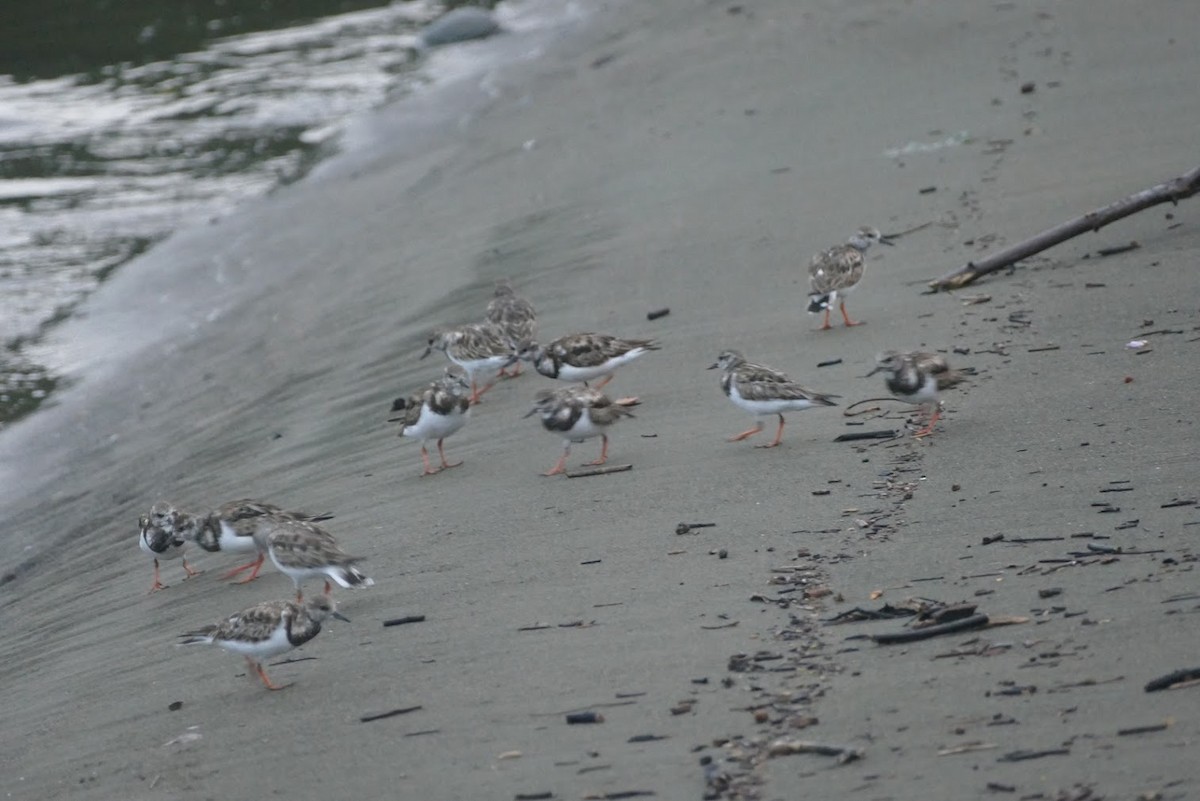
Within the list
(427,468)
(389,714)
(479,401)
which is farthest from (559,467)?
(389,714)

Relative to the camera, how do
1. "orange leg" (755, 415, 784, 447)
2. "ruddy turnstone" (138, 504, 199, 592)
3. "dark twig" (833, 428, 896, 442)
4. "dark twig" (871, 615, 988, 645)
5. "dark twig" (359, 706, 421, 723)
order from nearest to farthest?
"dark twig" (871, 615, 988, 645)
"dark twig" (359, 706, 421, 723)
"dark twig" (833, 428, 896, 442)
"orange leg" (755, 415, 784, 447)
"ruddy turnstone" (138, 504, 199, 592)

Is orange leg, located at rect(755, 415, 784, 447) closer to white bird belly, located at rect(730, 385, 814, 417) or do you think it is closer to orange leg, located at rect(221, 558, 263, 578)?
white bird belly, located at rect(730, 385, 814, 417)

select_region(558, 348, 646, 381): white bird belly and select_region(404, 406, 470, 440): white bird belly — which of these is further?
select_region(558, 348, 646, 381): white bird belly

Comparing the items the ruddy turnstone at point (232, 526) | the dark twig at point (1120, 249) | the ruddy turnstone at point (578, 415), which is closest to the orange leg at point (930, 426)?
the ruddy turnstone at point (578, 415)

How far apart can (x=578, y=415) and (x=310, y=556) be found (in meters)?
2.02

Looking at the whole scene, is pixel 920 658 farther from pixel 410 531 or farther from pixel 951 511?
pixel 410 531

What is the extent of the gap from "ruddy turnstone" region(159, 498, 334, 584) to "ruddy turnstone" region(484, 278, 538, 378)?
2.82 meters

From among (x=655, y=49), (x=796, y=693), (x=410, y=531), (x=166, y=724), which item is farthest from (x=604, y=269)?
(x=655, y=49)

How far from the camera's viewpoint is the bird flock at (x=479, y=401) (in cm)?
726

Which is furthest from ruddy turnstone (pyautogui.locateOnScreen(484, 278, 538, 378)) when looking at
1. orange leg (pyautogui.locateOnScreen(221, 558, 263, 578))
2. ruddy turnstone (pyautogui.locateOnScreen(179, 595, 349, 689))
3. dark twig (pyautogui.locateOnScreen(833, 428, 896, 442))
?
ruddy turnstone (pyautogui.locateOnScreen(179, 595, 349, 689))

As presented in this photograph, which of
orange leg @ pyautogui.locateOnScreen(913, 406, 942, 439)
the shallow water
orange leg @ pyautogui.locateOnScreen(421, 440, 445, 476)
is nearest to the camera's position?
orange leg @ pyautogui.locateOnScreen(913, 406, 942, 439)

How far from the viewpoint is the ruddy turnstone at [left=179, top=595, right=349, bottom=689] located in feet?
23.1

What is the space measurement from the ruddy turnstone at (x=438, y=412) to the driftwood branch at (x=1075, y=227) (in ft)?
11.4

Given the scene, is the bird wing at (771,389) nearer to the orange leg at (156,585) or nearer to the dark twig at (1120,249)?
the dark twig at (1120,249)
